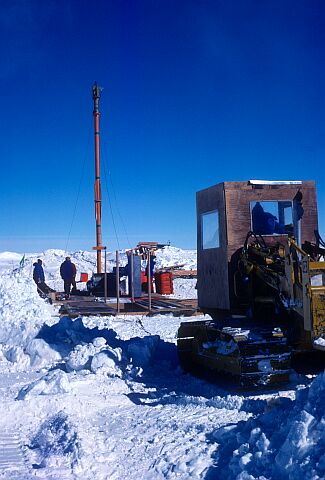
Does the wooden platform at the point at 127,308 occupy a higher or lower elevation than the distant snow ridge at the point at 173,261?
lower

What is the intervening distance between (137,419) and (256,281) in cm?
315

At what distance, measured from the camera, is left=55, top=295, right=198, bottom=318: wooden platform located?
54.2ft

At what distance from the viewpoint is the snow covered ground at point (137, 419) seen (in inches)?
180

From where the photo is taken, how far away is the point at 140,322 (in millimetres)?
15039

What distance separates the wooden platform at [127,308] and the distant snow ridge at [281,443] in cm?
1128

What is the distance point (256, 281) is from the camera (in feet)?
29.1

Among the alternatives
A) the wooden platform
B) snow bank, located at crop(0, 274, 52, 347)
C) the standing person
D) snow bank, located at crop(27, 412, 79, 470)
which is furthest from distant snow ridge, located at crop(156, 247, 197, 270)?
snow bank, located at crop(27, 412, 79, 470)

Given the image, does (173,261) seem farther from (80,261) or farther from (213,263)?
(213,263)

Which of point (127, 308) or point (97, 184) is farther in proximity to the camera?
point (97, 184)

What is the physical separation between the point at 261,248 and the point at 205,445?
13.4ft

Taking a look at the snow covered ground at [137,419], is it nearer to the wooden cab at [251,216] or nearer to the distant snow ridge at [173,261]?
the wooden cab at [251,216]

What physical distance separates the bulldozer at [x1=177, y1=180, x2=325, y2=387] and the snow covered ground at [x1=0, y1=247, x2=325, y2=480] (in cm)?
44

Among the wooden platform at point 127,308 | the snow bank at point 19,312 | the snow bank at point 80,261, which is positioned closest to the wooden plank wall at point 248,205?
the snow bank at point 19,312

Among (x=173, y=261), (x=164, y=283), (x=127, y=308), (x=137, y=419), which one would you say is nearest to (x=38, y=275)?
(x=164, y=283)
